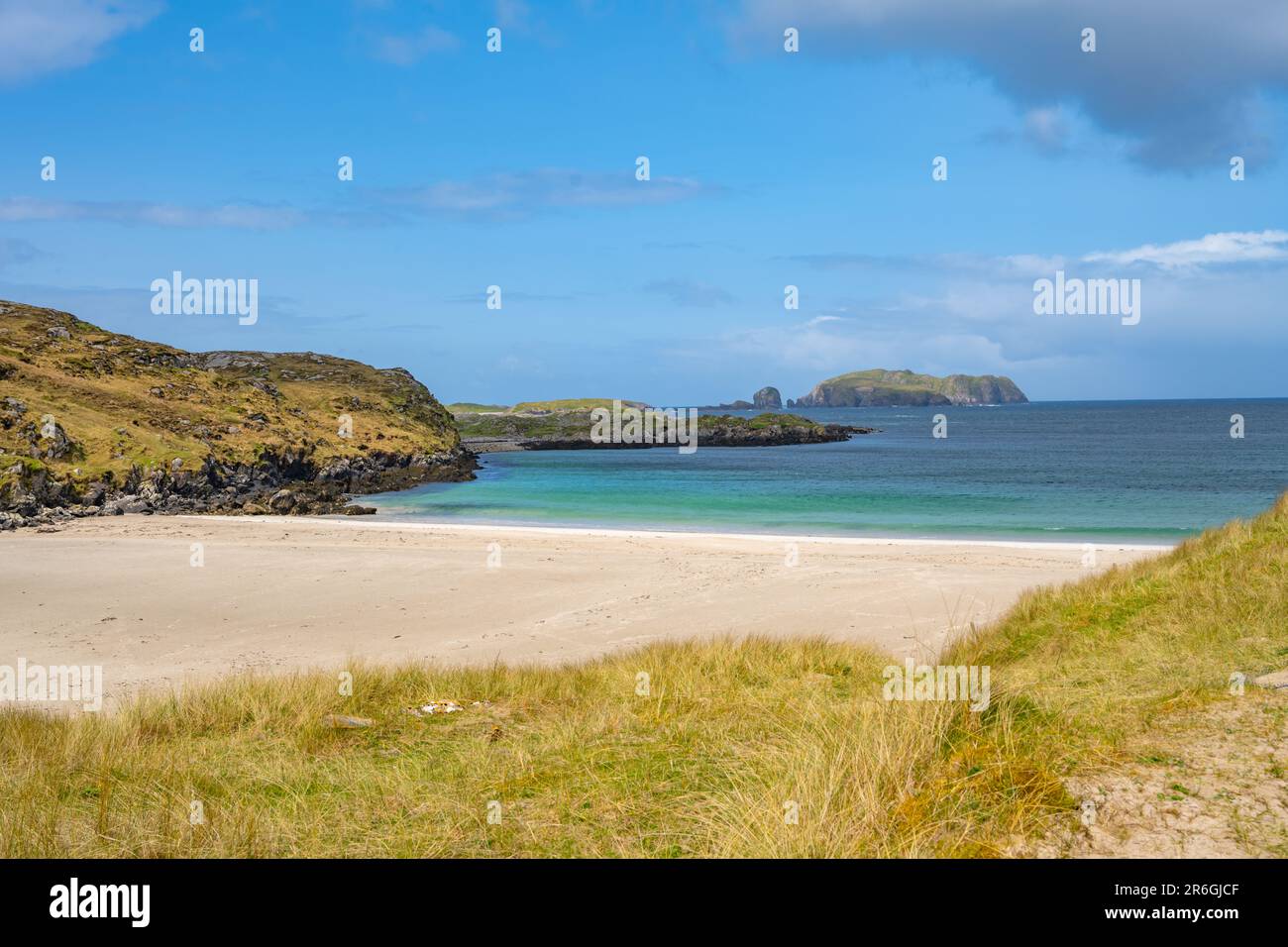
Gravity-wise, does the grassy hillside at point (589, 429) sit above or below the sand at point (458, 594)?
above

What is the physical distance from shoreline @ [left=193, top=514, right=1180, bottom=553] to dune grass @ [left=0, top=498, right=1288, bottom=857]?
57.7ft

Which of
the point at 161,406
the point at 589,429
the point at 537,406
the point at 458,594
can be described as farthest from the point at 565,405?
the point at 458,594

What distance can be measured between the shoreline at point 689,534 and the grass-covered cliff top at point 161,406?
25.0 feet

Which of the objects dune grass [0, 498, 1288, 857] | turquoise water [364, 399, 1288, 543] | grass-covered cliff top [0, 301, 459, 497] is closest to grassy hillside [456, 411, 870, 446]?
turquoise water [364, 399, 1288, 543]

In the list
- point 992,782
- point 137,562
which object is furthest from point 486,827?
point 137,562

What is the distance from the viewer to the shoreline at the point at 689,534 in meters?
28.0

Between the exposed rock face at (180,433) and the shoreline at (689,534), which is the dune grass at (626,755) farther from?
the exposed rock face at (180,433)

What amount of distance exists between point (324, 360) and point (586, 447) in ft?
117

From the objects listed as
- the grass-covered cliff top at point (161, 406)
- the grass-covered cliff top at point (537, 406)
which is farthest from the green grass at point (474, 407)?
the grass-covered cliff top at point (161, 406)

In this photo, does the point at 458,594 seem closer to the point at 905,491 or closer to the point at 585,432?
the point at 905,491

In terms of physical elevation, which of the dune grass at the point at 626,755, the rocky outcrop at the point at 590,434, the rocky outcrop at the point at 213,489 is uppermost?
the rocky outcrop at the point at 590,434

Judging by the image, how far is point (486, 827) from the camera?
5.48 meters

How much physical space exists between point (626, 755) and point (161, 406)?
53.1 m
